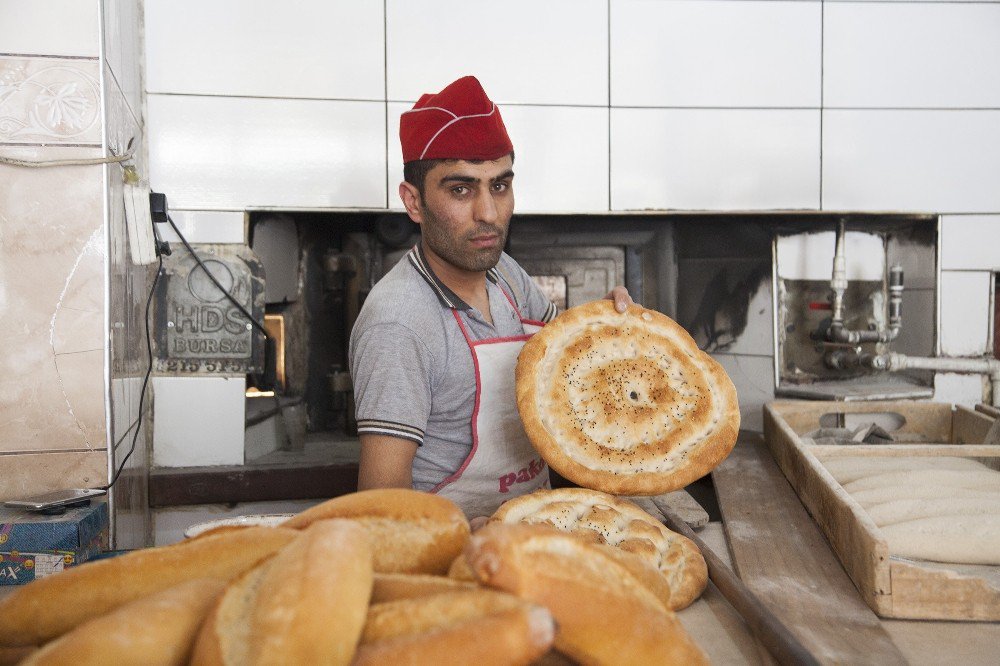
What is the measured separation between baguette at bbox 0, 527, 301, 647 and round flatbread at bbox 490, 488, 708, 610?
1.77ft

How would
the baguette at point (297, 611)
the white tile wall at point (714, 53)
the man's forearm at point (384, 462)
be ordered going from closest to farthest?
the baguette at point (297, 611)
the man's forearm at point (384, 462)
the white tile wall at point (714, 53)

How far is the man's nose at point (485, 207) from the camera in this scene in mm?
1721

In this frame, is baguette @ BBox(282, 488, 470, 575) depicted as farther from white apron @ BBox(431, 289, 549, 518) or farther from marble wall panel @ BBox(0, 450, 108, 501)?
marble wall panel @ BBox(0, 450, 108, 501)

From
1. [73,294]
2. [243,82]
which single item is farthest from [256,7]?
[73,294]

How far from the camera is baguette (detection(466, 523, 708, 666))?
626 mm

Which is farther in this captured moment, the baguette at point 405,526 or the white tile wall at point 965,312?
the white tile wall at point 965,312

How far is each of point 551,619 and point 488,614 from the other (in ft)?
0.17

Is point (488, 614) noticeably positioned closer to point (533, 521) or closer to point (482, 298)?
point (533, 521)

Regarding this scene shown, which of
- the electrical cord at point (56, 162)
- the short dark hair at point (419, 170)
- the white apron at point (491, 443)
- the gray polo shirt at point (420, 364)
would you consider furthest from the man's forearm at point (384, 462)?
the electrical cord at point (56, 162)

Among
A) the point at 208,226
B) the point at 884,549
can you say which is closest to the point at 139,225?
the point at 208,226

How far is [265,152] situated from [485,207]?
4.65 ft

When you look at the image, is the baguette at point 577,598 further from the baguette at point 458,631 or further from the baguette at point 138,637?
the baguette at point 138,637

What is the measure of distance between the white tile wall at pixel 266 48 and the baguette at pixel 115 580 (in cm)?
238

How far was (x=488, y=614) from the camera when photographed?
58 cm
